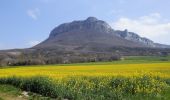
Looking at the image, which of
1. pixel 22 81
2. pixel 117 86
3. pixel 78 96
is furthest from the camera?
pixel 22 81

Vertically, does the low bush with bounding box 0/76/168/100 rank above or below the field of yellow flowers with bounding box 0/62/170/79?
below

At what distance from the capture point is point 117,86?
90.4 feet

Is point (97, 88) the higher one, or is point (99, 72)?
point (99, 72)

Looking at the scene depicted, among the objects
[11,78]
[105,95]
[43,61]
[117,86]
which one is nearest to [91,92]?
[105,95]

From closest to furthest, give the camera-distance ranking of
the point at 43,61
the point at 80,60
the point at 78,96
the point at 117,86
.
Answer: the point at 78,96
the point at 117,86
the point at 43,61
the point at 80,60

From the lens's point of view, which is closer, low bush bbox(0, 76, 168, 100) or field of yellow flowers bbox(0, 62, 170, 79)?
low bush bbox(0, 76, 168, 100)

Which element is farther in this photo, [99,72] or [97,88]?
[99,72]

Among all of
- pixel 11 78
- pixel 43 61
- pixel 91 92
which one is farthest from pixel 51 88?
pixel 43 61

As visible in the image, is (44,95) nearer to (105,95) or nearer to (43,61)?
(105,95)

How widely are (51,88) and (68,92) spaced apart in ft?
4.93

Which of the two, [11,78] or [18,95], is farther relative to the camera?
[11,78]

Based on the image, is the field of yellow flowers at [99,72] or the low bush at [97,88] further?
the field of yellow flowers at [99,72]

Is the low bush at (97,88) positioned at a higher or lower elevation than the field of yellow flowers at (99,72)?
lower

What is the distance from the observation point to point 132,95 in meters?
25.0
